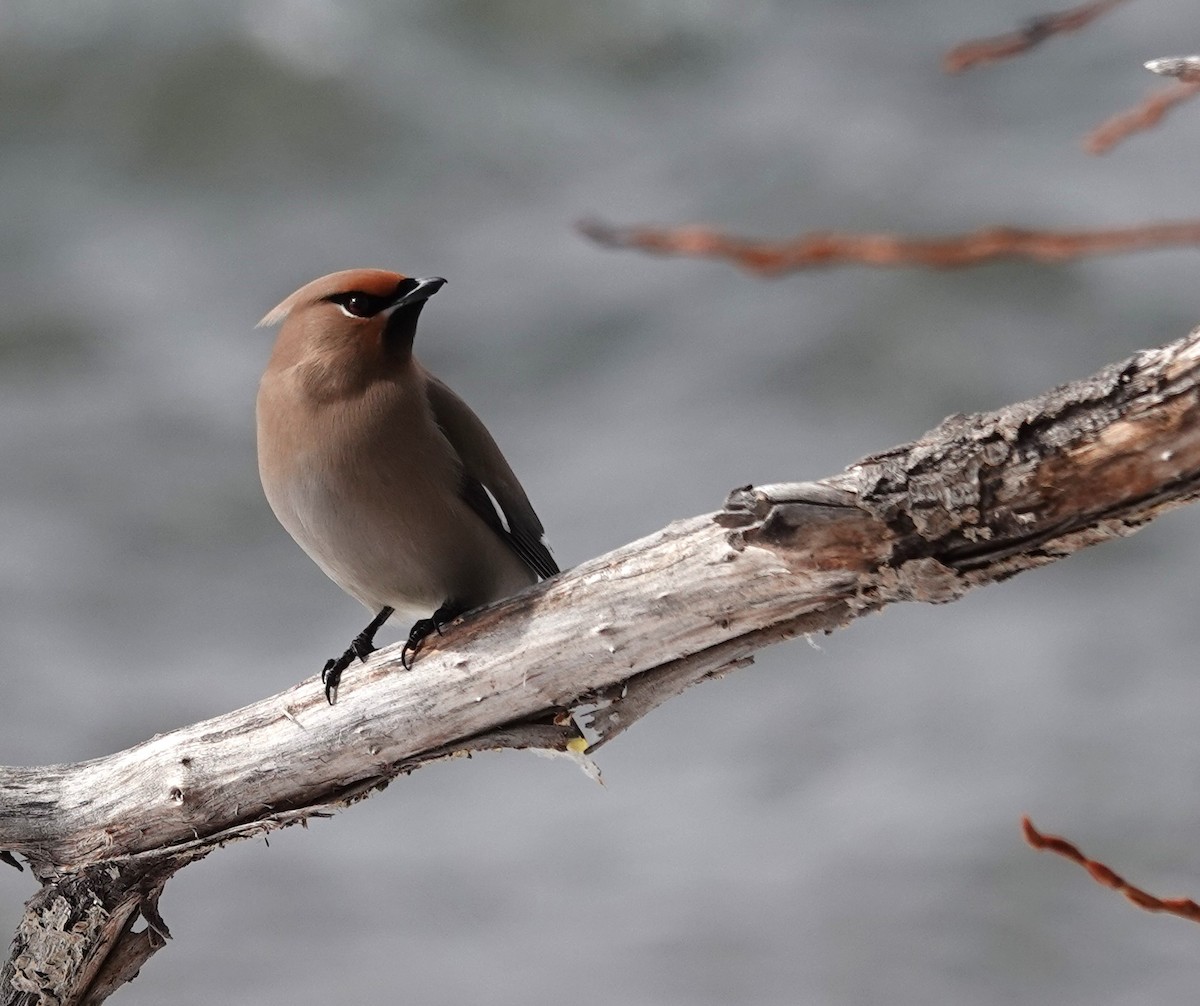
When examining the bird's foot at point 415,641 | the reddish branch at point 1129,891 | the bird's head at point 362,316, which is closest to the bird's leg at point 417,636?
the bird's foot at point 415,641

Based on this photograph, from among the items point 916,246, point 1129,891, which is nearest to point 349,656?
point 1129,891

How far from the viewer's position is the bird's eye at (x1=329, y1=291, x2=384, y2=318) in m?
3.01

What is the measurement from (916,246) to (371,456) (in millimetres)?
2376

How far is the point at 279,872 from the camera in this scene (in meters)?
6.77

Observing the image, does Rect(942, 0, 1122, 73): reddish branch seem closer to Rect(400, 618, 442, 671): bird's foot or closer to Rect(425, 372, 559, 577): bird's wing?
Rect(400, 618, 442, 671): bird's foot

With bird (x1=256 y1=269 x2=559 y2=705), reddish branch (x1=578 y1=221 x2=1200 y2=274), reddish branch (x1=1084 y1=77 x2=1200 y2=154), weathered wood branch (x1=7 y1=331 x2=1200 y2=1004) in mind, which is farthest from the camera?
bird (x1=256 y1=269 x2=559 y2=705)

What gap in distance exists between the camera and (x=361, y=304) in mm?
3012

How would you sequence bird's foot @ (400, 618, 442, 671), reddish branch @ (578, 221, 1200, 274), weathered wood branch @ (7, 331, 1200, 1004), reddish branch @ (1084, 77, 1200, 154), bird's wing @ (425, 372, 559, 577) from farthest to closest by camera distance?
1. bird's wing @ (425, 372, 559, 577)
2. bird's foot @ (400, 618, 442, 671)
3. weathered wood branch @ (7, 331, 1200, 1004)
4. reddish branch @ (1084, 77, 1200, 154)
5. reddish branch @ (578, 221, 1200, 274)

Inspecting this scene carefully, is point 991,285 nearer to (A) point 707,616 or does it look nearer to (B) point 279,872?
(B) point 279,872

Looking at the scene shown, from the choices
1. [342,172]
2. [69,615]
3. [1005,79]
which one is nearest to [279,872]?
[69,615]

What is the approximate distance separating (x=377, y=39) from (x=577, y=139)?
1018 mm

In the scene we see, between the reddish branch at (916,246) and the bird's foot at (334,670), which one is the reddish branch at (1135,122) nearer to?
the reddish branch at (916,246)

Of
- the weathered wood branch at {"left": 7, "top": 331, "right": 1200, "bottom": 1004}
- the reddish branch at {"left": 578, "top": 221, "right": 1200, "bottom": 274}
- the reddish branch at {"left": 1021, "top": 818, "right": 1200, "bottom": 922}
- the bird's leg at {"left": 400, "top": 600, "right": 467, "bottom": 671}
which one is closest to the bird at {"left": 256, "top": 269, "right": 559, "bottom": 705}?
the bird's leg at {"left": 400, "top": 600, "right": 467, "bottom": 671}

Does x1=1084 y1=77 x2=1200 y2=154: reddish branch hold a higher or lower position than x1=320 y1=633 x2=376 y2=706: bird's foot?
higher
